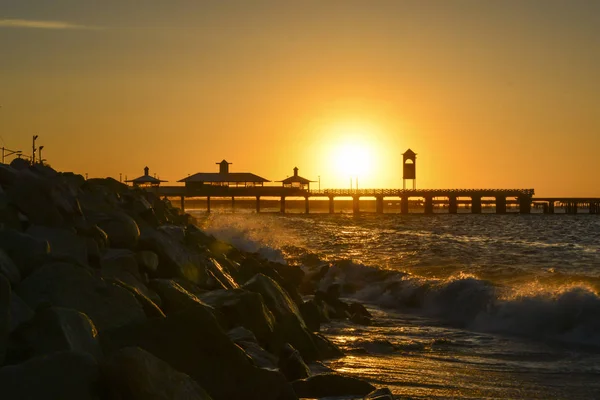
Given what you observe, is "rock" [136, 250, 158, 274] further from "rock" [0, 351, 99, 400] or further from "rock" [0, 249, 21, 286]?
"rock" [0, 351, 99, 400]

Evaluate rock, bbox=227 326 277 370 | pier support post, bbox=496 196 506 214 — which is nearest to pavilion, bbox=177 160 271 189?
pier support post, bbox=496 196 506 214

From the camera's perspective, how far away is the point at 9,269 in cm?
680

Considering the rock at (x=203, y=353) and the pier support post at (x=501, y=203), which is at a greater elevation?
the rock at (x=203, y=353)

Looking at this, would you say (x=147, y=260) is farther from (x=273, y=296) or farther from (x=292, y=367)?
(x=292, y=367)

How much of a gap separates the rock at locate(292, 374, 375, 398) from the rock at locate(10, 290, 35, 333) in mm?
2178

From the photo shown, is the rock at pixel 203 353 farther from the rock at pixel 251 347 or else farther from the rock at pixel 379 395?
the rock at pixel 251 347

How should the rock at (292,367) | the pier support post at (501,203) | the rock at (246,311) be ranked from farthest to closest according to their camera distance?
the pier support post at (501,203)
the rock at (246,311)
the rock at (292,367)

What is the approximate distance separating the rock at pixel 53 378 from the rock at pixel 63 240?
3717 millimetres

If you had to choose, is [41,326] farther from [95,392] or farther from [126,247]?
[126,247]

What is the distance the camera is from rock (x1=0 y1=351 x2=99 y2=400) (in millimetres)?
4730

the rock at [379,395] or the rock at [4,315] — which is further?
the rock at [379,395]

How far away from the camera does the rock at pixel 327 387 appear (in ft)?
21.2

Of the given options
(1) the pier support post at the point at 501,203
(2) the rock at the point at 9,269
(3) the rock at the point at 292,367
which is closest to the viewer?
(2) the rock at the point at 9,269

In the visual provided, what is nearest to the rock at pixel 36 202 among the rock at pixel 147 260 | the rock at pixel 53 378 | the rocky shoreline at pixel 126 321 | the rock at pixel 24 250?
the rocky shoreline at pixel 126 321
